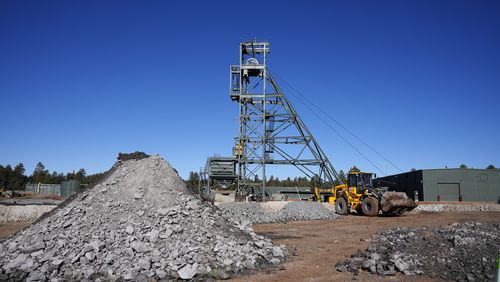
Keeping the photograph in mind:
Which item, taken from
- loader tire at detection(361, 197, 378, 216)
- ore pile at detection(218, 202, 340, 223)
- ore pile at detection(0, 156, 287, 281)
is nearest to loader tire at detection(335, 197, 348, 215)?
loader tire at detection(361, 197, 378, 216)

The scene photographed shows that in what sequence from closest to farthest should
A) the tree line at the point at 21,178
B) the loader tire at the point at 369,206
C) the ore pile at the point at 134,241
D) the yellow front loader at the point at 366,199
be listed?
1. the ore pile at the point at 134,241
2. the yellow front loader at the point at 366,199
3. the loader tire at the point at 369,206
4. the tree line at the point at 21,178

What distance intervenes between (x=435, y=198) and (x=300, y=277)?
118 ft

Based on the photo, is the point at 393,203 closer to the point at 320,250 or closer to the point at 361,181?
the point at 361,181

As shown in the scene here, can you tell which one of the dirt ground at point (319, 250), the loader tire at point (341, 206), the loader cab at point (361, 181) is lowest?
the dirt ground at point (319, 250)

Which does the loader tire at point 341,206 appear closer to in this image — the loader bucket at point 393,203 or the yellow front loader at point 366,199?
the yellow front loader at point 366,199

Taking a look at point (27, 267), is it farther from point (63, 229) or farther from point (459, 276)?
point (459, 276)

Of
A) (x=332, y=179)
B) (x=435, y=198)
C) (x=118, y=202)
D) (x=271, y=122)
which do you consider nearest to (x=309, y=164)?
(x=332, y=179)

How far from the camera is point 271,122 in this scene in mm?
32062

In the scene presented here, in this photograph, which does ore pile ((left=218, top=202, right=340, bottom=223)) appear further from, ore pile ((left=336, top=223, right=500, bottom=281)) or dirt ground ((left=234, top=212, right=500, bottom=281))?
ore pile ((left=336, top=223, right=500, bottom=281))

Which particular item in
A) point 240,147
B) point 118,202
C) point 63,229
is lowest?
point 63,229

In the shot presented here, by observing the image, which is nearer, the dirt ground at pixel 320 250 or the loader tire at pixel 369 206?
the dirt ground at pixel 320 250

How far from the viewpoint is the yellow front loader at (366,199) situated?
21.9 metres

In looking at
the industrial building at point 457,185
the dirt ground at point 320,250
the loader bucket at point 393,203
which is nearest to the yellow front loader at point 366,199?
the loader bucket at point 393,203

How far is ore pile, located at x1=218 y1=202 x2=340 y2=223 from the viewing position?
831 inches
